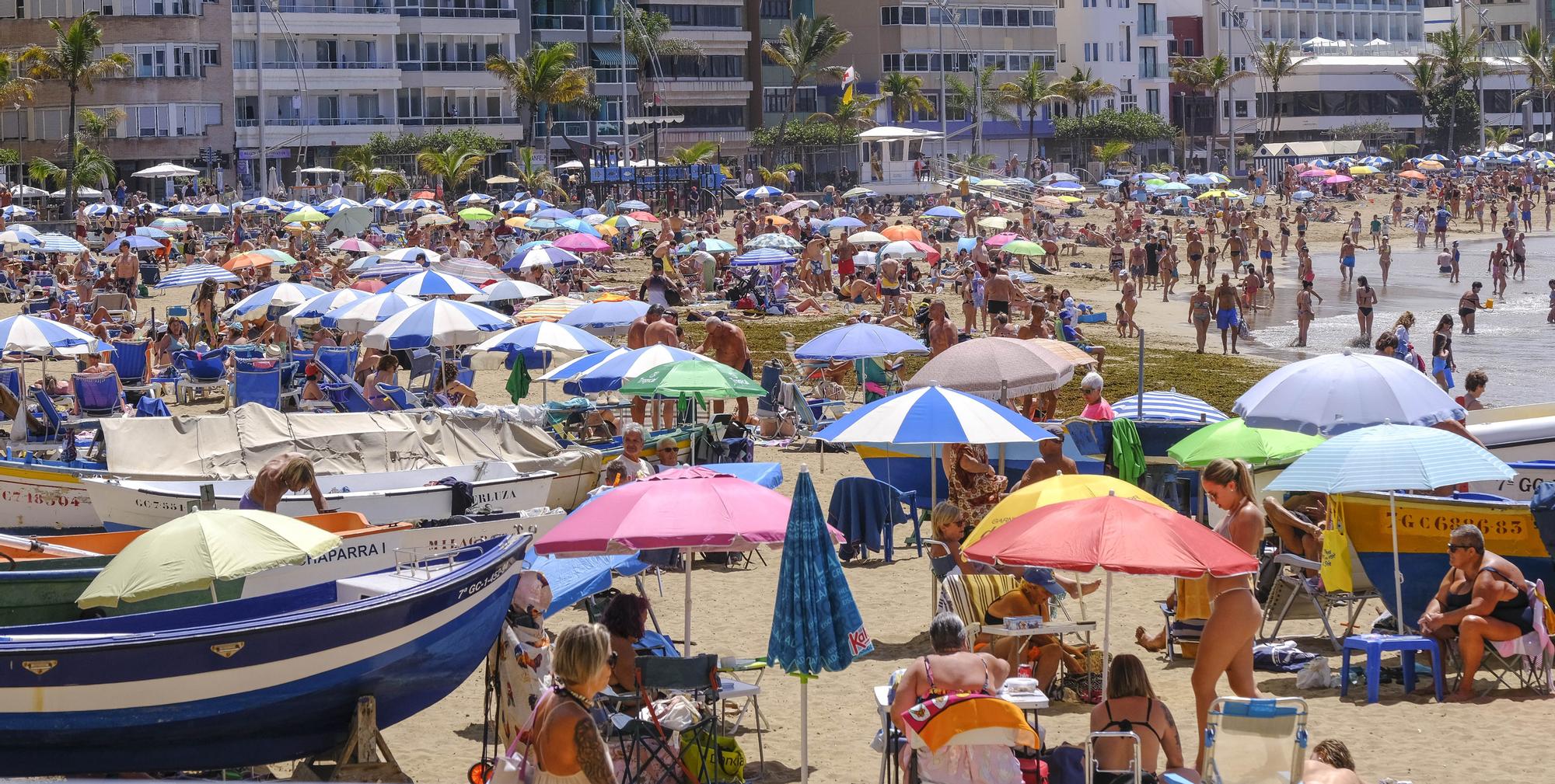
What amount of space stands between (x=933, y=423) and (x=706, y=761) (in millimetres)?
3882

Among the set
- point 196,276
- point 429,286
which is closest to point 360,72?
point 196,276

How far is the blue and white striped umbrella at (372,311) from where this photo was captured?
2025cm

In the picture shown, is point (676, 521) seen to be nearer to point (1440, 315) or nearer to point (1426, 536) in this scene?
point (1426, 536)

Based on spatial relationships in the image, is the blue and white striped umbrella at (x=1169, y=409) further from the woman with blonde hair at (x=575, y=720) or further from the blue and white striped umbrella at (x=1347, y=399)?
the woman with blonde hair at (x=575, y=720)

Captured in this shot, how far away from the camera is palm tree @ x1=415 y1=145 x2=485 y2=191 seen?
58.0m

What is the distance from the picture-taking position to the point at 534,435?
1525 cm

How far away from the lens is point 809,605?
7902mm

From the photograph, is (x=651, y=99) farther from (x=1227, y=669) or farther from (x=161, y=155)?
(x=1227, y=669)

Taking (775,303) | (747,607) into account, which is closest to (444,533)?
(747,607)

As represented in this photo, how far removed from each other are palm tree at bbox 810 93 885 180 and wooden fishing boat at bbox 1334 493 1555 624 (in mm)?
60732

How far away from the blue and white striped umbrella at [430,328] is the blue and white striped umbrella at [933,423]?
26.0 feet

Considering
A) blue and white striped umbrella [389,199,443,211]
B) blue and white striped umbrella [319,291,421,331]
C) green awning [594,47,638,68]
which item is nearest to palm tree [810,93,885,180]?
green awning [594,47,638,68]

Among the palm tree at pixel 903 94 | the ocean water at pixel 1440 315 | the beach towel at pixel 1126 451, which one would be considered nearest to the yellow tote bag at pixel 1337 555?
the beach towel at pixel 1126 451

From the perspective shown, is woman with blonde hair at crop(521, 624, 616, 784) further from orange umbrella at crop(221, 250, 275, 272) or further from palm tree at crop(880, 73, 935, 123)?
palm tree at crop(880, 73, 935, 123)
